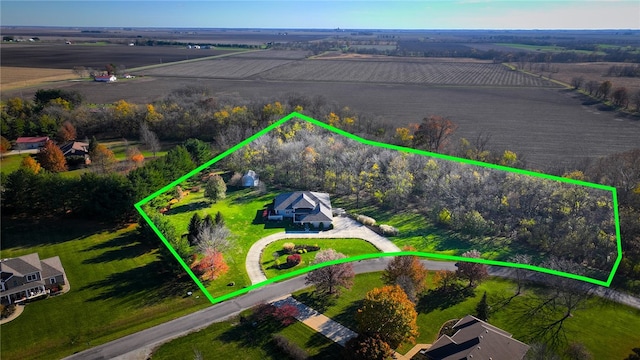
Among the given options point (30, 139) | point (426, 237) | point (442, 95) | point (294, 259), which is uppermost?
point (426, 237)

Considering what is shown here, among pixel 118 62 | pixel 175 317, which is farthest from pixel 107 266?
pixel 118 62

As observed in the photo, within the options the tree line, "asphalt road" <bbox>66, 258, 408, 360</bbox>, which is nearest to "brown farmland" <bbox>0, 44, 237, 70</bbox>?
"asphalt road" <bbox>66, 258, 408, 360</bbox>

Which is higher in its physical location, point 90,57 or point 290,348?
point 90,57

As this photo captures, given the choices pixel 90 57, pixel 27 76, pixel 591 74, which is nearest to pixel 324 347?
pixel 27 76

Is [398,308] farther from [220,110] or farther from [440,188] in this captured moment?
[220,110]

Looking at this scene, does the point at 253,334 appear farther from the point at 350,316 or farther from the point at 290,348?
the point at 350,316

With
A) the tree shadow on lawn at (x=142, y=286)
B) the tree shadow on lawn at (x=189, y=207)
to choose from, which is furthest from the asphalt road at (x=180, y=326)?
the tree shadow on lawn at (x=189, y=207)

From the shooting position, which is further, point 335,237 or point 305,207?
point 335,237
